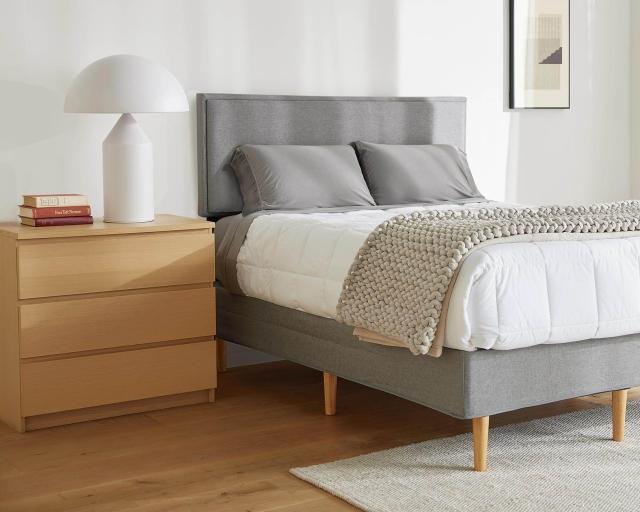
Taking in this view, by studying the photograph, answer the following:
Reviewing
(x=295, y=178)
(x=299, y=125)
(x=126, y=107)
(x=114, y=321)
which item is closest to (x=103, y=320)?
(x=114, y=321)

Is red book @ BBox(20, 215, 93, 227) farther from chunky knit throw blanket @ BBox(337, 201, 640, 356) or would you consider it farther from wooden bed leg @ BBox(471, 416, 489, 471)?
wooden bed leg @ BBox(471, 416, 489, 471)

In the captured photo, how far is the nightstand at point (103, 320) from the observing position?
131 inches

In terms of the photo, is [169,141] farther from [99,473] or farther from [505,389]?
[505,389]

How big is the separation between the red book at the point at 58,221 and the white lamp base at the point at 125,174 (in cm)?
10

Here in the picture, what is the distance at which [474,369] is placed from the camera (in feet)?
9.19

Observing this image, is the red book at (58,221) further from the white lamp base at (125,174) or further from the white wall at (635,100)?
the white wall at (635,100)

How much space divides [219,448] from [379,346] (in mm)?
587

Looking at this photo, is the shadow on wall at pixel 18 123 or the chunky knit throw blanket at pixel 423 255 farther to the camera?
the shadow on wall at pixel 18 123

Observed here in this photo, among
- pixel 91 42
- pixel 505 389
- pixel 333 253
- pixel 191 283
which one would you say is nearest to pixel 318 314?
pixel 333 253

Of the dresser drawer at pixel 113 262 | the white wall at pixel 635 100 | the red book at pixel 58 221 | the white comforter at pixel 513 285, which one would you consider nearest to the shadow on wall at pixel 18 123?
the red book at pixel 58 221

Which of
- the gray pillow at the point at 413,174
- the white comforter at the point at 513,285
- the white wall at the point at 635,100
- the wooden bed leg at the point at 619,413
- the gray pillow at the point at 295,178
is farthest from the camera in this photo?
the white wall at the point at 635,100

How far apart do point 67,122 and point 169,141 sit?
44 centimetres

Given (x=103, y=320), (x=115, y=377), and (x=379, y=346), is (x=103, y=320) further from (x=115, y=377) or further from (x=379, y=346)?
(x=379, y=346)

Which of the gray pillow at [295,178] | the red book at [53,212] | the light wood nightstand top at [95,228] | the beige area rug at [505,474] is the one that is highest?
the gray pillow at [295,178]
